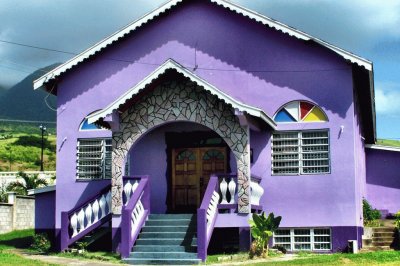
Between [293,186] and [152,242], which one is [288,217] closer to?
[293,186]

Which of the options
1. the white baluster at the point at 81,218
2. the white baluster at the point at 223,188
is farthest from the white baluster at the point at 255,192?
the white baluster at the point at 81,218

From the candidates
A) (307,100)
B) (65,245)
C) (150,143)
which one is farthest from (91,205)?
(307,100)

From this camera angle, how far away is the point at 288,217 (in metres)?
20.0

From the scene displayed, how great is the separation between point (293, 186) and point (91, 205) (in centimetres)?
614

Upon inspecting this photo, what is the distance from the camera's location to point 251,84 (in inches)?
821

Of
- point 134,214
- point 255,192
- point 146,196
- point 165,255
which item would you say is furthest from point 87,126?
point 165,255

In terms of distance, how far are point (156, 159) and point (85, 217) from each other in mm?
2991

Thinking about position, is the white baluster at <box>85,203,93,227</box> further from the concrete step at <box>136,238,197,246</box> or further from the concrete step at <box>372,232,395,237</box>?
the concrete step at <box>372,232,395,237</box>

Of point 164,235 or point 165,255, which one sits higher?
point 164,235

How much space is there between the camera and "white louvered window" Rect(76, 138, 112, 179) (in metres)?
22.0

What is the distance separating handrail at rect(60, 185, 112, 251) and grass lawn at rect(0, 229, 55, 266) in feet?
5.04

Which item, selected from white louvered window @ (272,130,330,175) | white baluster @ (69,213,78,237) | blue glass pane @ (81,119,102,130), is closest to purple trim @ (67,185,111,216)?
white baluster @ (69,213,78,237)

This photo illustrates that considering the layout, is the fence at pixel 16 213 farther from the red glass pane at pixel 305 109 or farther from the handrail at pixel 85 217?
the red glass pane at pixel 305 109

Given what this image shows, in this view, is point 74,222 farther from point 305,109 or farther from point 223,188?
point 305,109
